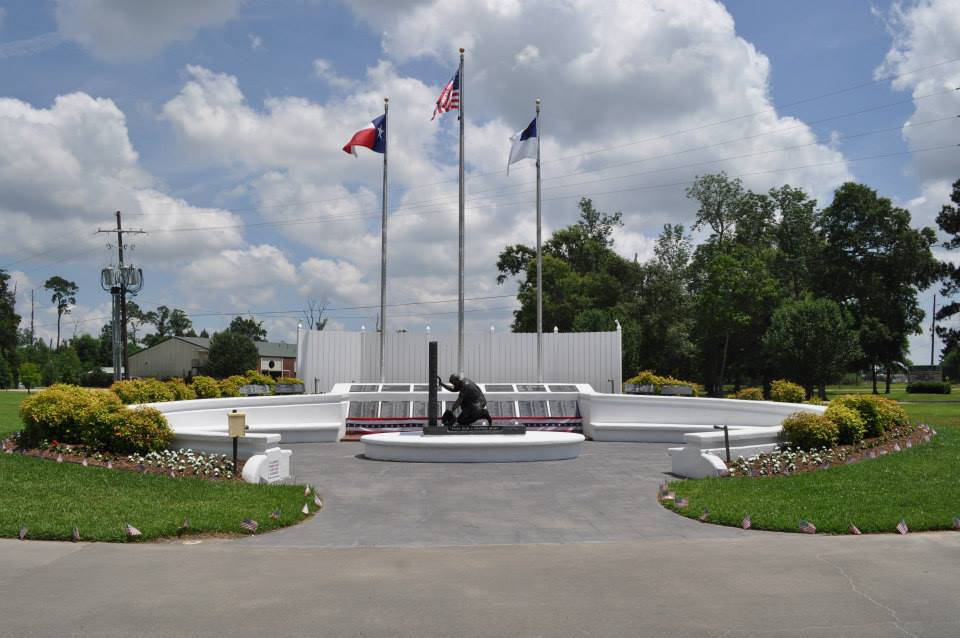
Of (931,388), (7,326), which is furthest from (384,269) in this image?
(7,326)

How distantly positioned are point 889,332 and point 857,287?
13.0 feet

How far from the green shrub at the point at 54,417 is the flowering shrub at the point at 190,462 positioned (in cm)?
162

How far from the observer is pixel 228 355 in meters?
73.4

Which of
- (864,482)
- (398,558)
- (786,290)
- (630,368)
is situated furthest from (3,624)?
(786,290)

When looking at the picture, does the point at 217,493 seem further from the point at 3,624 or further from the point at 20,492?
the point at 3,624

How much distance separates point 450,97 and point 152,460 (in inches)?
622

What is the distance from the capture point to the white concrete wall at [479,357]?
3050 centimetres

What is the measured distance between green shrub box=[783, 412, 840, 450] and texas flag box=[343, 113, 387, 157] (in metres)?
17.2

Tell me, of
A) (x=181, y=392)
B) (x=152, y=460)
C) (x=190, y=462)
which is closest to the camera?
(x=190, y=462)

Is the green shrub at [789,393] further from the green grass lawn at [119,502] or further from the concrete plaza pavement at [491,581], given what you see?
the green grass lawn at [119,502]

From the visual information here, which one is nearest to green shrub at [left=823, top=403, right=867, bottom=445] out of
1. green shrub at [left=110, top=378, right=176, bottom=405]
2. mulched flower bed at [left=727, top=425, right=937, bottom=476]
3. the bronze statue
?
mulched flower bed at [left=727, top=425, right=937, bottom=476]

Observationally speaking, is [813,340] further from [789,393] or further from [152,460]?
[152,460]

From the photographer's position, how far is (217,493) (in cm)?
1237

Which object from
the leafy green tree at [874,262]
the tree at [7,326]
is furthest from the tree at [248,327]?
the leafy green tree at [874,262]
